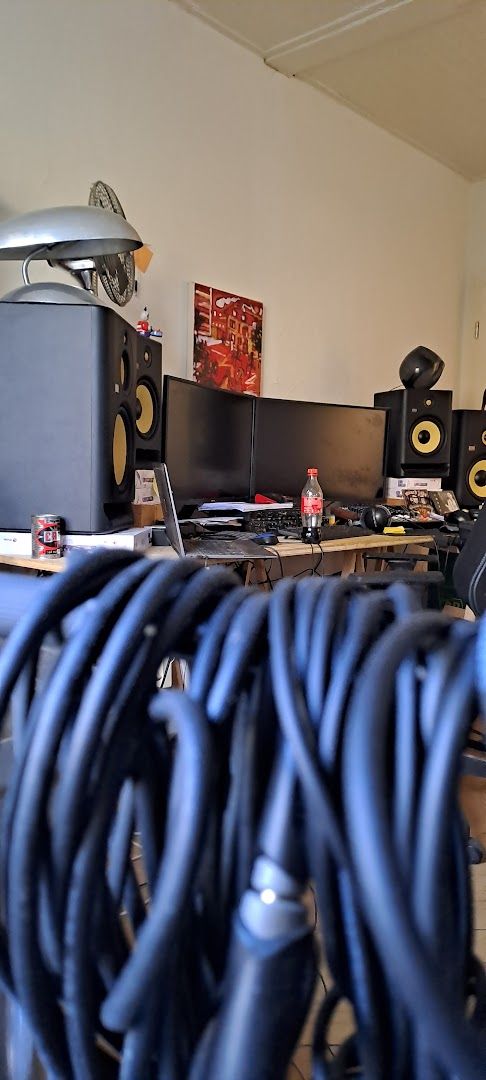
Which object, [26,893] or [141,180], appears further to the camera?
[141,180]

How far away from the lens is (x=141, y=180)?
8.54ft

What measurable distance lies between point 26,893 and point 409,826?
0.11 m

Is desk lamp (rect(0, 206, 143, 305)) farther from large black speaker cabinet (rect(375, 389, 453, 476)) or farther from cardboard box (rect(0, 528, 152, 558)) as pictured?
large black speaker cabinet (rect(375, 389, 453, 476))

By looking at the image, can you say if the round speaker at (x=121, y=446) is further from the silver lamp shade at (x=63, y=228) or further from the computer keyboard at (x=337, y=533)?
the computer keyboard at (x=337, y=533)

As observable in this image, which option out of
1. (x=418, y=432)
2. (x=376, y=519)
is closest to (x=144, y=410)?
(x=376, y=519)

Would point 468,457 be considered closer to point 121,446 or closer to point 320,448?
point 320,448

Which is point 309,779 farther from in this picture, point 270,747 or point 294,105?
point 294,105

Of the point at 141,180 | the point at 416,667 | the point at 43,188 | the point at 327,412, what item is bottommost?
the point at 416,667

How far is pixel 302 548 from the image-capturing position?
6.45ft

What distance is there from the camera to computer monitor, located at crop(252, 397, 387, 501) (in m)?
2.68

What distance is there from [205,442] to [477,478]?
6.03 ft

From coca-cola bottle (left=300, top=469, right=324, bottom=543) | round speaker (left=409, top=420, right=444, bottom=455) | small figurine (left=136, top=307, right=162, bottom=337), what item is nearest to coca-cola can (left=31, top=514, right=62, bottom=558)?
coca-cola bottle (left=300, top=469, right=324, bottom=543)

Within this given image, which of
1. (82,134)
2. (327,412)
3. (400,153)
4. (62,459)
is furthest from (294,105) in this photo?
(62,459)

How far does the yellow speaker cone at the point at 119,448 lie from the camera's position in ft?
5.40
